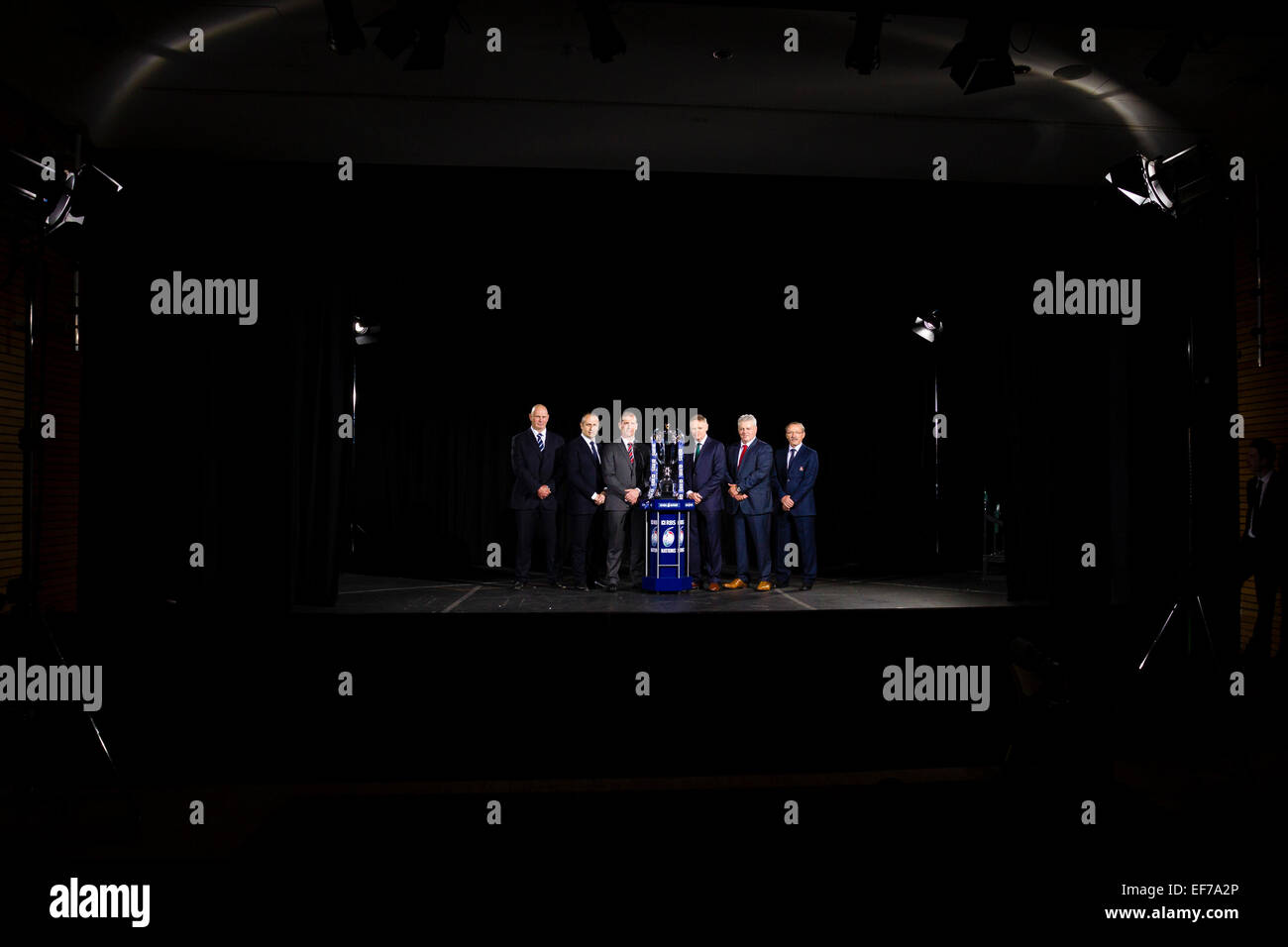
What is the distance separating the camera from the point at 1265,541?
4.80m

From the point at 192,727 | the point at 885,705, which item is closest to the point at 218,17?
the point at 192,727

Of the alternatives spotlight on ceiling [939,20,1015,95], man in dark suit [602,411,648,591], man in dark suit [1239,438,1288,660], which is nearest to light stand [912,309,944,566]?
man in dark suit [1239,438,1288,660]

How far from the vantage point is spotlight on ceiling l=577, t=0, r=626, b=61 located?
3.13 m

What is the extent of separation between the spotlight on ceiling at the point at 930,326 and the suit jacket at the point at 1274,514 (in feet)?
Answer: 10.7

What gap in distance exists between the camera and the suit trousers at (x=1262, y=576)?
4750mm

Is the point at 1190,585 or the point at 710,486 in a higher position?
the point at 710,486

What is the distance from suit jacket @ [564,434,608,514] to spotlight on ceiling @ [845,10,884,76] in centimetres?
339

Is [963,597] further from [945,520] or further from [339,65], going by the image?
[339,65]

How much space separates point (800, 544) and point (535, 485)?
2144mm
